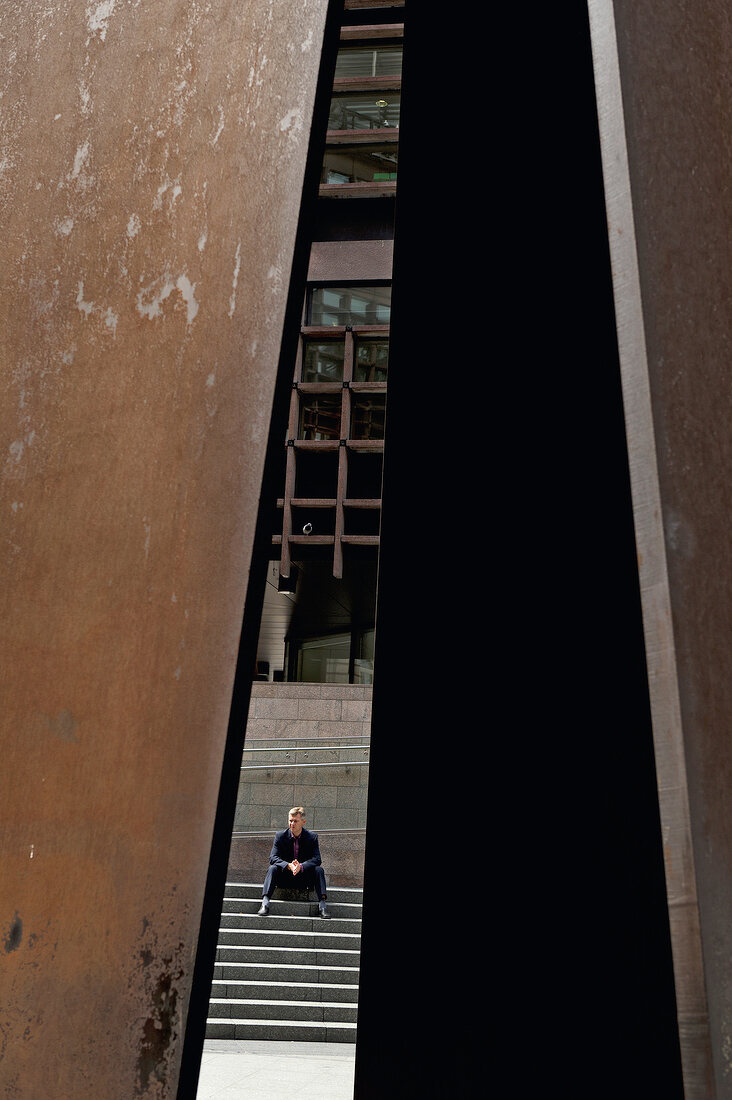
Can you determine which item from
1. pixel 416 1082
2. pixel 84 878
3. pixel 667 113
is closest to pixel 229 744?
pixel 84 878

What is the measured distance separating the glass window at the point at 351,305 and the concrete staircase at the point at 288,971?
12.9 metres

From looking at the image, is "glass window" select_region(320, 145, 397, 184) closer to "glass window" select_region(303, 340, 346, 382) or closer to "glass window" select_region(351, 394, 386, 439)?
"glass window" select_region(303, 340, 346, 382)

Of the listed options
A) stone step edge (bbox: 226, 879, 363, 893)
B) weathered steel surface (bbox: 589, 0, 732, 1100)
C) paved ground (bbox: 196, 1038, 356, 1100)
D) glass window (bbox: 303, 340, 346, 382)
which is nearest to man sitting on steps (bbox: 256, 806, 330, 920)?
stone step edge (bbox: 226, 879, 363, 893)

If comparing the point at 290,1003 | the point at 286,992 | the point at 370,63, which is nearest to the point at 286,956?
the point at 286,992

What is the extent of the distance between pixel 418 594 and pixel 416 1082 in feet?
4.06

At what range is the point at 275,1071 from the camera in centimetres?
584

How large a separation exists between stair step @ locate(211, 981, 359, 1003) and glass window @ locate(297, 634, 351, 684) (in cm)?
1485

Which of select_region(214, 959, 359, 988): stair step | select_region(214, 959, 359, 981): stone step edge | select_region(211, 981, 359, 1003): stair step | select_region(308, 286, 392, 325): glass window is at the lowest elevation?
select_region(211, 981, 359, 1003): stair step

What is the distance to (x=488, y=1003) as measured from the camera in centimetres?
207

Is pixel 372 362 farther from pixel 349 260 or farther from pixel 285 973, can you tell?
pixel 285 973

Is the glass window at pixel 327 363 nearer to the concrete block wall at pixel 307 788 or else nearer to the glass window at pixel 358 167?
the glass window at pixel 358 167

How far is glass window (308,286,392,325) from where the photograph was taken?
19191 millimetres

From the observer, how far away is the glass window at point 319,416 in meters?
16.1

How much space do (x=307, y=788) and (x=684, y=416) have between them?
33.2 feet
